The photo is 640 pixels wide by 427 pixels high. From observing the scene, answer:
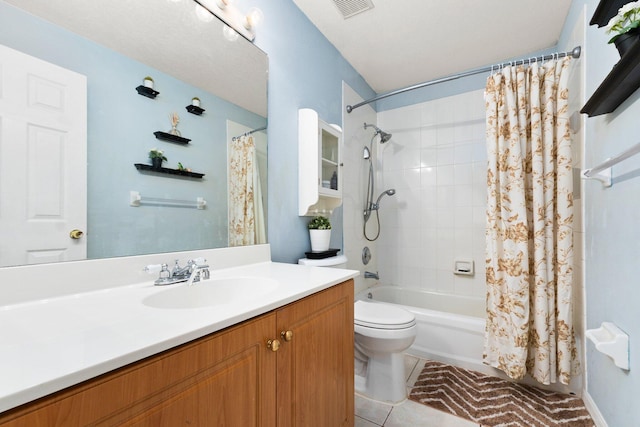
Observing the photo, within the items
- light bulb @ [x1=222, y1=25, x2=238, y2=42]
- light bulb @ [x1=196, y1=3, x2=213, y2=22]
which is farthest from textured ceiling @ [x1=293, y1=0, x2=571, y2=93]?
light bulb @ [x1=196, y1=3, x2=213, y2=22]

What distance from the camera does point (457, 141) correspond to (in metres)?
2.58

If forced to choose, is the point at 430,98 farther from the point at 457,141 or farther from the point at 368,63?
the point at 368,63

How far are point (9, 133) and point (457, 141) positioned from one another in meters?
2.83

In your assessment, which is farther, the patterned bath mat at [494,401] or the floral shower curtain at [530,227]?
the floral shower curtain at [530,227]

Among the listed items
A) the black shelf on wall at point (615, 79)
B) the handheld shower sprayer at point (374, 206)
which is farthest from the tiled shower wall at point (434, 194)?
the black shelf on wall at point (615, 79)

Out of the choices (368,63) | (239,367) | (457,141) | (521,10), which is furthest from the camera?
(457,141)

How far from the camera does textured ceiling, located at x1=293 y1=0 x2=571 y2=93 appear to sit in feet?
5.80

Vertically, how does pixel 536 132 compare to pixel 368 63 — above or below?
below

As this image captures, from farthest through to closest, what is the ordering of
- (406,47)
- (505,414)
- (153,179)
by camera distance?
(406,47)
(505,414)
(153,179)

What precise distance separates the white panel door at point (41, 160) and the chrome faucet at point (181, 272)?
23cm

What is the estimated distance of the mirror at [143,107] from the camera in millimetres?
830

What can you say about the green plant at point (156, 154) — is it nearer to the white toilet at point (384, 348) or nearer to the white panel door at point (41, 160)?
the white panel door at point (41, 160)

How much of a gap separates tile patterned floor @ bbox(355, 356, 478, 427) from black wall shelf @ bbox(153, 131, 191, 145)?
5.30ft

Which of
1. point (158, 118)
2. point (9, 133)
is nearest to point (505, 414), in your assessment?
point (158, 118)
